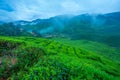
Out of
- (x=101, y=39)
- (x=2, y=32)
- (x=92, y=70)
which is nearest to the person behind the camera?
(x=92, y=70)

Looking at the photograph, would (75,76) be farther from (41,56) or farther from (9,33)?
(9,33)

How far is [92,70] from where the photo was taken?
29359 mm

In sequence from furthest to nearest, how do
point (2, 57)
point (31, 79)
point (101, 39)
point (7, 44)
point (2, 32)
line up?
point (101, 39) < point (2, 32) < point (7, 44) < point (2, 57) < point (31, 79)

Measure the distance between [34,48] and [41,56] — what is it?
4.55 meters

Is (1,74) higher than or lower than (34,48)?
lower

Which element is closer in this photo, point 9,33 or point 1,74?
point 1,74

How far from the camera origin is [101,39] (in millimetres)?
186625

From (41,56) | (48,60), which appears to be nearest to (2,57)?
(41,56)

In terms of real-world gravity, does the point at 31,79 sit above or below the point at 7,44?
below

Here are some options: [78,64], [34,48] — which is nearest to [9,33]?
[34,48]

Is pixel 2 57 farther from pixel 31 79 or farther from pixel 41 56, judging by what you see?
pixel 31 79

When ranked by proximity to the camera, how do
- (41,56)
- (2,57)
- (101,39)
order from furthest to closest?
(101,39) < (2,57) < (41,56)

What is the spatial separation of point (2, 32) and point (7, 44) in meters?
87.2

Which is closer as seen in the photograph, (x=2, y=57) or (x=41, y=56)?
(x=41, y=56)
